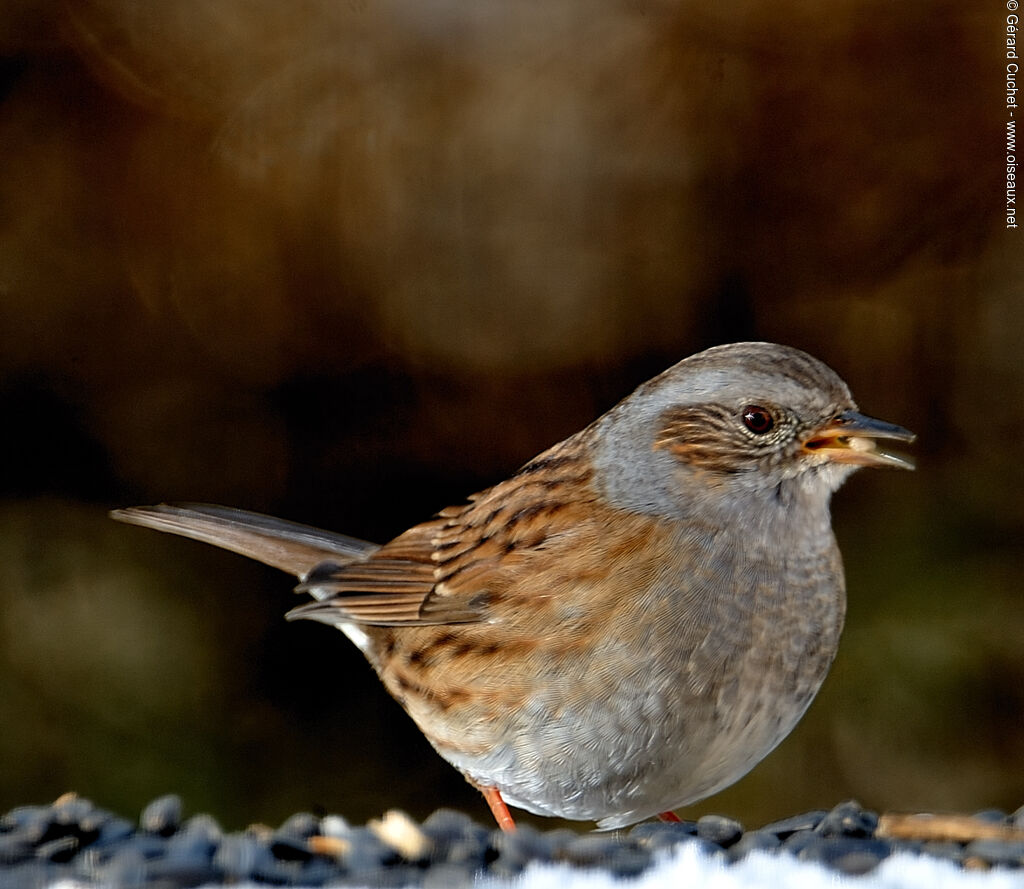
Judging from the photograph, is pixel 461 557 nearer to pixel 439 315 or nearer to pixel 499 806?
pixel 499 806

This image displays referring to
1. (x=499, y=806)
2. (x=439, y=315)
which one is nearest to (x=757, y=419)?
(x=499, y=806)

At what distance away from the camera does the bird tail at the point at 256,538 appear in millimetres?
2195

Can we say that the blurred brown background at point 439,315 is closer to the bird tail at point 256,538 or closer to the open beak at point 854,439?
the bird tail at point 256,538

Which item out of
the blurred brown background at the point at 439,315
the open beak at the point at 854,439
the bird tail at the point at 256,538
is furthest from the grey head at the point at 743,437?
the blurred brown background at the point at 439,315

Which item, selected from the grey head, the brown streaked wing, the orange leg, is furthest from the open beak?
the orange leg

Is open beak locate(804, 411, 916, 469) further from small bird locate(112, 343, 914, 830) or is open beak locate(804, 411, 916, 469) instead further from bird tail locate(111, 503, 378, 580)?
bird tail locate(111, 503, 378, 580)

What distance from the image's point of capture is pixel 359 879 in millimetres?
1356

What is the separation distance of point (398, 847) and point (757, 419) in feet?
2.37

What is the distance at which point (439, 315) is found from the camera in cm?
306

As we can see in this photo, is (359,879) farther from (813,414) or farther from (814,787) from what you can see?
(814,787)

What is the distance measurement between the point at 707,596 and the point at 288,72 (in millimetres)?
1950

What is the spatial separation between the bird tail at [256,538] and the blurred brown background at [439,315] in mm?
551

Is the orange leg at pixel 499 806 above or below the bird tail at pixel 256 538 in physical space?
below

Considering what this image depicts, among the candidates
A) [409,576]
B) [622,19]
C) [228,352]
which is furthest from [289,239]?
[409,576]
